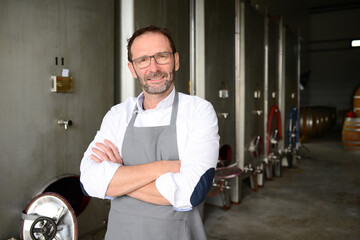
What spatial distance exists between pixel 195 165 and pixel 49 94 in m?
1.08

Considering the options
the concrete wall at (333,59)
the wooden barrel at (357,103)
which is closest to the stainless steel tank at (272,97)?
the wooden barrel at (357,103)

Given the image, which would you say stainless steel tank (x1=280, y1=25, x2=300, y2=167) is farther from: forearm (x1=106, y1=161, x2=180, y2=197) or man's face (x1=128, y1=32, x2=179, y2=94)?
forearm (x1=106, y1=161, x2=180, y2=197)

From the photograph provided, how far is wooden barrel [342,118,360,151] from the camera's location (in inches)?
297

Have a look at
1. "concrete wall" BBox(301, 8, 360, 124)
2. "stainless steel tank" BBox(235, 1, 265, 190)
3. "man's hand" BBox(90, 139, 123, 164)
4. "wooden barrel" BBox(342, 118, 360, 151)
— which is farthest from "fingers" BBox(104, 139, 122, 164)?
"concrete wall" BBox(301, 8, 360, 124)

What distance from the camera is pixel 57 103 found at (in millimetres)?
1929

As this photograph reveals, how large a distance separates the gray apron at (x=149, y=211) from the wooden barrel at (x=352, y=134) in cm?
733

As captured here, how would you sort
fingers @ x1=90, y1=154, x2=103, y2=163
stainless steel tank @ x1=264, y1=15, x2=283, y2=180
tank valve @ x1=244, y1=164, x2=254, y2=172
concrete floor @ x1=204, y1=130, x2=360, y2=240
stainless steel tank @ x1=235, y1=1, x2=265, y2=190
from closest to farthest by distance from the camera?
1. fingers @ x1=90, y1=154, x2=103, y2=163
2. concrete floor @ x1=204, y1=130, x2=360, y2=240
3. stainless steel tank @ x1=235, y1=1, x2=265, y2=190
4. tank valve @ x1=244, y1=164, x2=254, y2=172
5. stainless steel tank @ x1=264, y1=15, x2=283, y2=180

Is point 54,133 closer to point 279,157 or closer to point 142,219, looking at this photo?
point 142,219

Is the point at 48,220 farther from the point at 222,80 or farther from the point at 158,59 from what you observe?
the point at 222,80

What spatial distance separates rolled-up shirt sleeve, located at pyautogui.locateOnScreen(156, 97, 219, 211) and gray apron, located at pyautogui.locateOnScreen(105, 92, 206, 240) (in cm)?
6

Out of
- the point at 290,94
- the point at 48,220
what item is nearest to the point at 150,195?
the point at 48,220

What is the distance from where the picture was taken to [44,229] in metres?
1.73

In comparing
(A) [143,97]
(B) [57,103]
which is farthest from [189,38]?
(A) [143,97]

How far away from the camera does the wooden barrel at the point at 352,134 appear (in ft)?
24.8
